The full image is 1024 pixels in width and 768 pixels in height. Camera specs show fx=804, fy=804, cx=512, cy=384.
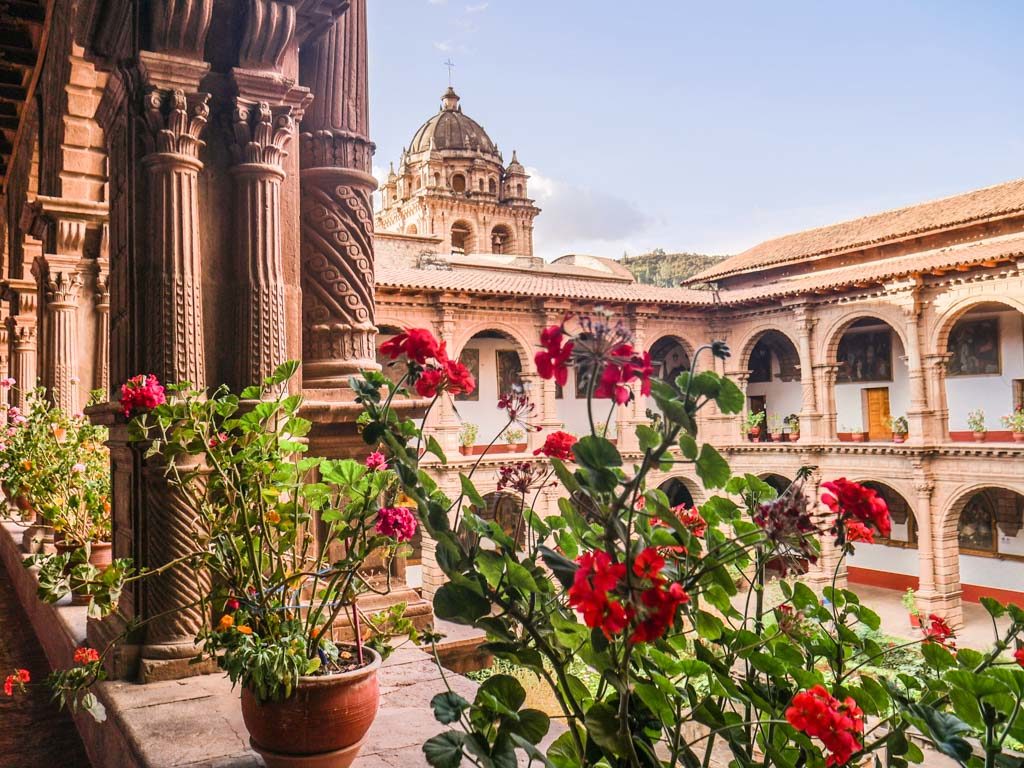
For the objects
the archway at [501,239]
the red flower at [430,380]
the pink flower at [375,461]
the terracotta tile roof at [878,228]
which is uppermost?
the archway at [501,239]

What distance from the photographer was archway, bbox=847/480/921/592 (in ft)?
61.1

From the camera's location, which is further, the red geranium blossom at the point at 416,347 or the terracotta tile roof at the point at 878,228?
the terracotta tile roof at the point at 878,228

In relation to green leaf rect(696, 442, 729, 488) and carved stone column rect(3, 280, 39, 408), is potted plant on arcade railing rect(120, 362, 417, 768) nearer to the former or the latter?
green leaf rect(696, 442, 729, 488)

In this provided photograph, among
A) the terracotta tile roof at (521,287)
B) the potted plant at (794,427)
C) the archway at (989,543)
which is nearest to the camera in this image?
the archway at (989,543)

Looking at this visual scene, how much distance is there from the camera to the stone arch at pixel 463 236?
116 feet

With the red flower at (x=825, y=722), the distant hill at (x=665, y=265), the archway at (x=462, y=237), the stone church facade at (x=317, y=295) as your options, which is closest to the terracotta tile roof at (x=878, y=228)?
the stone church facade at (x=317, y=295)

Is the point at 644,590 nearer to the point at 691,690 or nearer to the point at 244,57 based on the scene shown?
the point at 691,690

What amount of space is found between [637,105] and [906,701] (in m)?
55.2

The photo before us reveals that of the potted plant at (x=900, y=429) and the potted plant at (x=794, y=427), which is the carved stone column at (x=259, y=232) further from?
the potted plant at (x=794, y=427)

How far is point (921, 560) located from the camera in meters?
16.9

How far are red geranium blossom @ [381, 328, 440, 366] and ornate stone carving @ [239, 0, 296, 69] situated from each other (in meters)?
1.93

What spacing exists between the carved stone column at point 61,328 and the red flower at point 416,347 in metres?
5.97

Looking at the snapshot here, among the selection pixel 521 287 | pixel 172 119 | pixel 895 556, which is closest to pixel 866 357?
pixel 895 556

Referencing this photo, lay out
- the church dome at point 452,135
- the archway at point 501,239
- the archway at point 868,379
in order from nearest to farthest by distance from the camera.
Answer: the archway at point 868,379
the archway at point 501,239
the church dome at point 452,135
